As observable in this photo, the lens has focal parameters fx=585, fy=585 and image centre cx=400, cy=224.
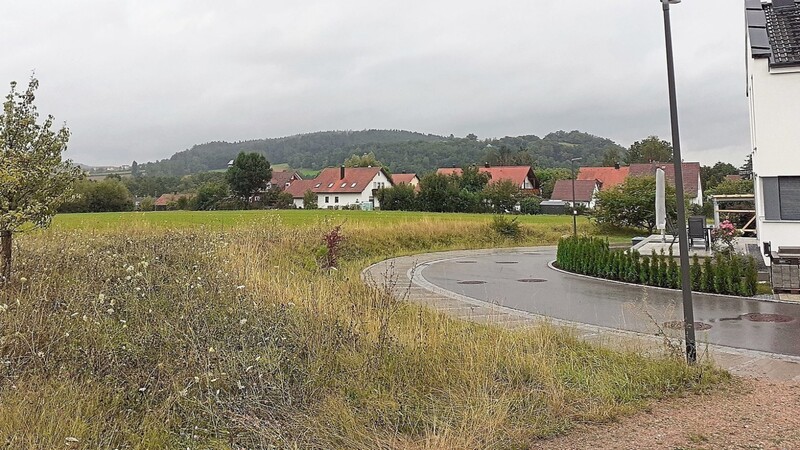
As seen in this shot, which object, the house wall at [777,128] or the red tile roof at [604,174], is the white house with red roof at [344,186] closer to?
the red tile roof at [604,174]

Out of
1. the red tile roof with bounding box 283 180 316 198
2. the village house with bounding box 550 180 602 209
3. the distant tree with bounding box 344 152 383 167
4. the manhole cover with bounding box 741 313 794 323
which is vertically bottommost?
the manhole cover with bounding box 741 313 794 323

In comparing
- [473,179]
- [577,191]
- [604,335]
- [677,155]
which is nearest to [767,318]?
[604,335]

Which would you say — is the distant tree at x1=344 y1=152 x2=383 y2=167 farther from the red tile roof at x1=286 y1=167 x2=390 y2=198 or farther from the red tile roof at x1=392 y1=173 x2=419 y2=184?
the red tile roof at x1=286 y1=167 x2=390 y2=198

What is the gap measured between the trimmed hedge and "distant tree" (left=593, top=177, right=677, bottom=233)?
16541 mm

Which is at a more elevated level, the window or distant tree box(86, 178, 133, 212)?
distant tree box(86, 178, 133, 212)

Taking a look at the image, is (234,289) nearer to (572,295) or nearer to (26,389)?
(26,389)

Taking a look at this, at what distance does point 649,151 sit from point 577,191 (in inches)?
1229

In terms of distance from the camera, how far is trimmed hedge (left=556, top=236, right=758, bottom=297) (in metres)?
12.2

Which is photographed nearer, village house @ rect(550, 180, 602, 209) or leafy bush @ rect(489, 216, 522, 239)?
leafy bush @ rect(489, 216, 522, 239)

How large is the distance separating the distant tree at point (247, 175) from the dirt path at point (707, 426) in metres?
60.2

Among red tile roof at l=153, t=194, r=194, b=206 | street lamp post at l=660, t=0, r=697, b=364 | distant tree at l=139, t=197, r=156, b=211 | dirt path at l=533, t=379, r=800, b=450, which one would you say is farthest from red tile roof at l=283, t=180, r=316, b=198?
dirt path at l=533, t=379, r=800, b=450

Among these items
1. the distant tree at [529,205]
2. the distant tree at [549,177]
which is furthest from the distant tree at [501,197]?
the distant tree at [549,177]

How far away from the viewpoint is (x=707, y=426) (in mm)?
4832

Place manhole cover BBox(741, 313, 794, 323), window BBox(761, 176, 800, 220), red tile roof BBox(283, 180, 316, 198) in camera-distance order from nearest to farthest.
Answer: manhole cover BBox(741, 313, 794, 323), window BBox(761, 176, 800, 220), red tile roof BBox(283, 180, 316, 198)
